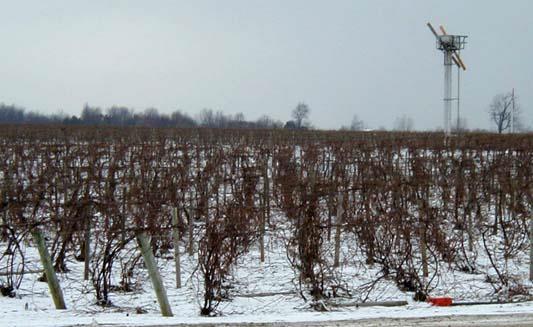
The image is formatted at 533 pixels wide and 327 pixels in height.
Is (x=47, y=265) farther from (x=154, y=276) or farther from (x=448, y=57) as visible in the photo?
(x=448, y=57)

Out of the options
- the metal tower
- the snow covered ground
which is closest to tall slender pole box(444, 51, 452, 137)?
the metal tower

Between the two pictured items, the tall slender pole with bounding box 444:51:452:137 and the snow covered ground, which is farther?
the tall slender pole with bounding box 444:51:452:137

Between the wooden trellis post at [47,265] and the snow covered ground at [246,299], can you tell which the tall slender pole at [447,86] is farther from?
the wooden trellis post at [47,265]

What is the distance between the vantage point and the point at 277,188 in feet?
50.3

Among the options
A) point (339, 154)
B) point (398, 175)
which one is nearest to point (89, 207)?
point (398, 175)

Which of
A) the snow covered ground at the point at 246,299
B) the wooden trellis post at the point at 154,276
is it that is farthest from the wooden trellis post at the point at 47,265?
the wooden trellis post at the point at 154,276

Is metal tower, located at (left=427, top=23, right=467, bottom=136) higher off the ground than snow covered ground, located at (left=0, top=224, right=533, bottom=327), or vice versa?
metal tower, located at (left=427, top=23, right=467, bottom=136)

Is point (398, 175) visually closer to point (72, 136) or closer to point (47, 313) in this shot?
point (47, 313)

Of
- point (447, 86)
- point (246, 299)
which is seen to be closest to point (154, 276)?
point (246, 299)

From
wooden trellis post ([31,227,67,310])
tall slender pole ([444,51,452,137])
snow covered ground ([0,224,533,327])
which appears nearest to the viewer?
snow covered ground ([0,224,533,327])

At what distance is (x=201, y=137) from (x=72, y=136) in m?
6.02

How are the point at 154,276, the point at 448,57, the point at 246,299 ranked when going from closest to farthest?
the point at 154,276, the point at 246,299, the point at 448,57

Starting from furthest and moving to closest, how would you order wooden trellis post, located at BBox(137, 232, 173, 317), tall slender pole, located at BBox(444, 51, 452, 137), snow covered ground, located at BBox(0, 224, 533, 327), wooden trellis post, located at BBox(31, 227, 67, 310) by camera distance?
tall slender pole, located at BBox(444, 51, 452, 137)
wooden trellis post, located at BBox(31, 227, 67, 310)
wooden trellis post, located at BBox(137, 232, 173, 317)
snow covered ground, located at BBox(0, 224, 533, 327)

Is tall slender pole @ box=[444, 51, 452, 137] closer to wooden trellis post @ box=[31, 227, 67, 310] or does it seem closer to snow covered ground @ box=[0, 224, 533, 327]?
snow covered ground @ box=[0, 224, 533, 327]
